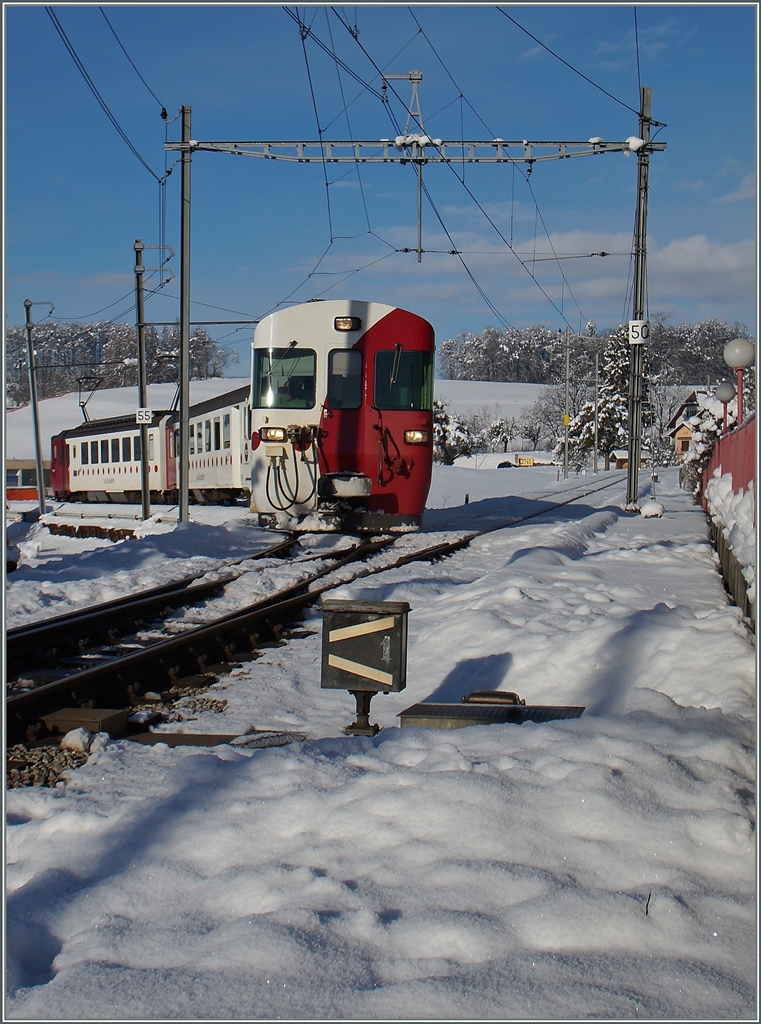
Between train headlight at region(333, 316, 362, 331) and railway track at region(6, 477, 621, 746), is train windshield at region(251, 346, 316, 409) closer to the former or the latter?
train headlight at region(333, 316, 362, 331)

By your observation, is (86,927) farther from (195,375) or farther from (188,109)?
(195,375)

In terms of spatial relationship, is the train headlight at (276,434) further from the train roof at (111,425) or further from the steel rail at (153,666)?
the train roof at (111,425)

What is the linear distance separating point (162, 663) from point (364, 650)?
2.40m

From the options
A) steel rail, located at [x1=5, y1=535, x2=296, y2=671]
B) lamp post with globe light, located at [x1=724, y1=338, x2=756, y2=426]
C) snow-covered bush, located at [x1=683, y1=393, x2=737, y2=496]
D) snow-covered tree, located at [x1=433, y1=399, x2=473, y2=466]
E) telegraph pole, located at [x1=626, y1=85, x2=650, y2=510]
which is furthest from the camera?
snow-covered tree, located at [x1=433, y1=399, x2=473, y2=466]

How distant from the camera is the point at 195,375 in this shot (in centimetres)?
12381

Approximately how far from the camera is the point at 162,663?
681 cm

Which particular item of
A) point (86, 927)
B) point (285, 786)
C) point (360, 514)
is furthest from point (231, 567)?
point (86, 927)

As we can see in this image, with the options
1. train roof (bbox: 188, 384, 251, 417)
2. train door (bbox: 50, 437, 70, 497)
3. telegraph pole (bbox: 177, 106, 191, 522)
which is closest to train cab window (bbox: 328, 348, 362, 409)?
telegraph pole (bbox: 177, 106, 191, 522)

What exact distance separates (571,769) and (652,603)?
5.32 m

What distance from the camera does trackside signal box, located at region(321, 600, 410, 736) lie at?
16.2ft

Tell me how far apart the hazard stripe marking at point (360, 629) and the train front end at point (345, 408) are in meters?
9.27

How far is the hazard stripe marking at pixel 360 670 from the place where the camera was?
4918 millimetres

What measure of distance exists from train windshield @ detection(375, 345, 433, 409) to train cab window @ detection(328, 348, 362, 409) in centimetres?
29

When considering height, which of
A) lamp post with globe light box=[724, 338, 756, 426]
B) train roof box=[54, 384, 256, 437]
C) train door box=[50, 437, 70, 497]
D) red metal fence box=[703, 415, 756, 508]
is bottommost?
train door box=[50, 437, 70, 497]
